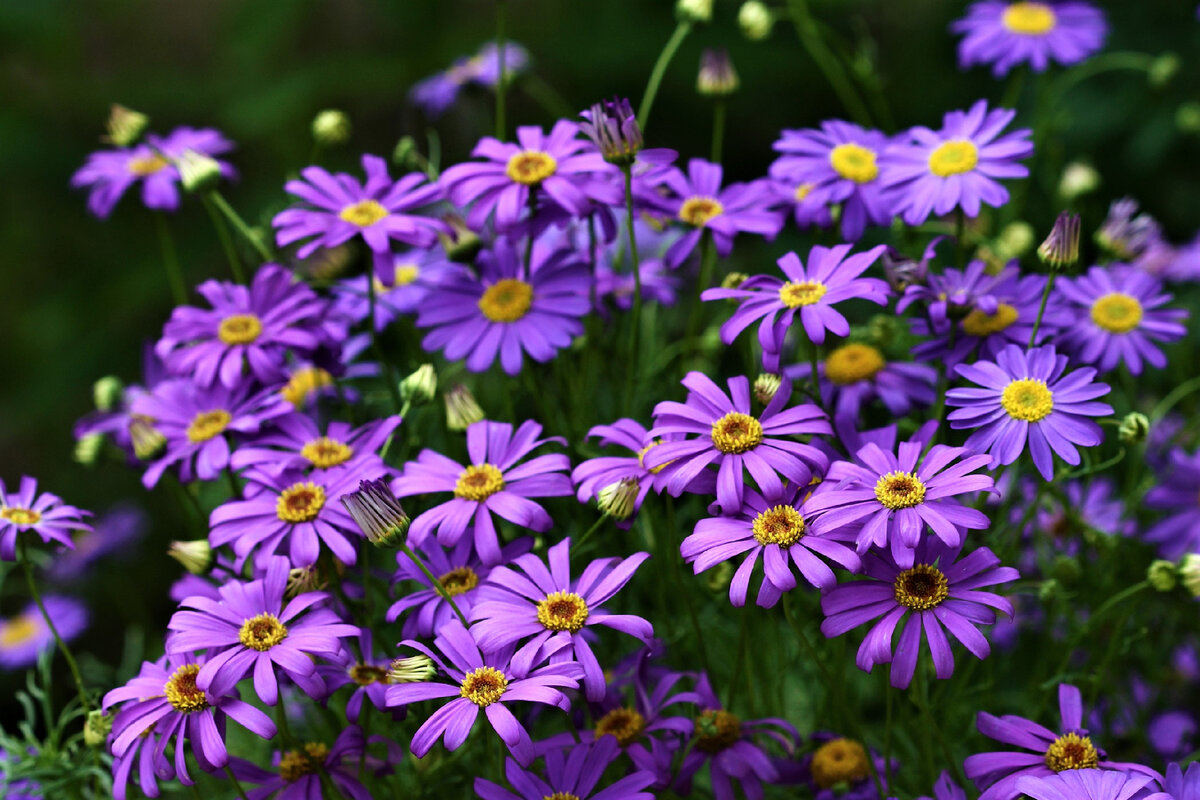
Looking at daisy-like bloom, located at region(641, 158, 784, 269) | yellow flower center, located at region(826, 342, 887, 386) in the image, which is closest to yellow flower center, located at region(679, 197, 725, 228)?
daisy-like bloom, located at region(641, 158, 784, 269)

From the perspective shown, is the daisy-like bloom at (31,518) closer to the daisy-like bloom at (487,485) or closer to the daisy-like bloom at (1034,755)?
the daisy-like bloom at (487,485)

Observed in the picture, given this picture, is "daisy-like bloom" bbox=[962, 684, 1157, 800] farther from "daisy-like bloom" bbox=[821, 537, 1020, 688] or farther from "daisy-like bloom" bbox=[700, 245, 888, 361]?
"daisy-like bloom" bbox=[700, 245, 888, 361]

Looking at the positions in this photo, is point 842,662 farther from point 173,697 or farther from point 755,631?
point 173,697

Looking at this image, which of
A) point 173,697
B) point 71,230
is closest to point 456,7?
point 71,230

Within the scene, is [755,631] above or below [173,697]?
above

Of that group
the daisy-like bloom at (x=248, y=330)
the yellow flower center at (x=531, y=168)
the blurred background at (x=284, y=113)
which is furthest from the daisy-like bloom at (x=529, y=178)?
the blurred background at (x=284, y=113)

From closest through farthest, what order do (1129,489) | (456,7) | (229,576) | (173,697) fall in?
(173,697) → (229,576) → (1129,489) → (456,7)

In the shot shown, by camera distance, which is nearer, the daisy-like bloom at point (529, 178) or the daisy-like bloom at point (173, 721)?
the daisy-like bloom at point (173, 721)

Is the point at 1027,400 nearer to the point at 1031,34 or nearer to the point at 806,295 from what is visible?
the point at 806,295
